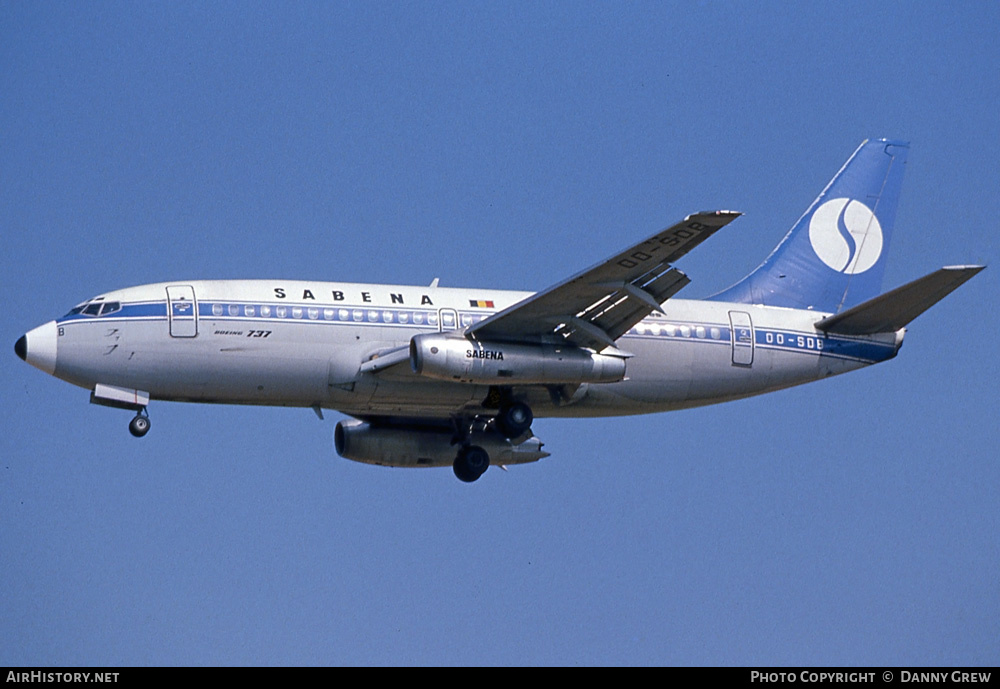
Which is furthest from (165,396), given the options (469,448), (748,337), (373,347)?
(748,337)

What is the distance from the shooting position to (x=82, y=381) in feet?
122

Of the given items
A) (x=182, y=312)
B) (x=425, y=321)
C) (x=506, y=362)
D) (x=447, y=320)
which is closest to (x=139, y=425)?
(x=182, y=312)

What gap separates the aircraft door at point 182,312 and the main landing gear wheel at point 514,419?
7.92m

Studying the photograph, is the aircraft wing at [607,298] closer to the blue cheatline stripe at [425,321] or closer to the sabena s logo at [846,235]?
the blue cheatline stripe at [425,321]

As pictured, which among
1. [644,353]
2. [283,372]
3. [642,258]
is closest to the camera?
[642,258]

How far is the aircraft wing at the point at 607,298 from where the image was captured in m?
34.3

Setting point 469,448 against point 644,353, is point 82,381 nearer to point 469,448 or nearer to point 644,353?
point 469,448

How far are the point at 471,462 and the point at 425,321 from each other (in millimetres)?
4929

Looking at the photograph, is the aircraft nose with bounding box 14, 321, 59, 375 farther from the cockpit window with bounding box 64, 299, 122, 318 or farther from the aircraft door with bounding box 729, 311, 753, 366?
the aircraft door with bounding box 729, 311, 753, 366

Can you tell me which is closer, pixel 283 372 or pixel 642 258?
pixel 642 258

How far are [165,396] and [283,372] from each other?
2.89 metres

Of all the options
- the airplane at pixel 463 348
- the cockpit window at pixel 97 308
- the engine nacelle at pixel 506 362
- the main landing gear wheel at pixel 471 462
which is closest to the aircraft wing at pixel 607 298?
the airplane at pixel 463 348

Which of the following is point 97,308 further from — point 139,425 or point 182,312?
point 139,425

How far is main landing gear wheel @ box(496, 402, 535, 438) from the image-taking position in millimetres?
39406
